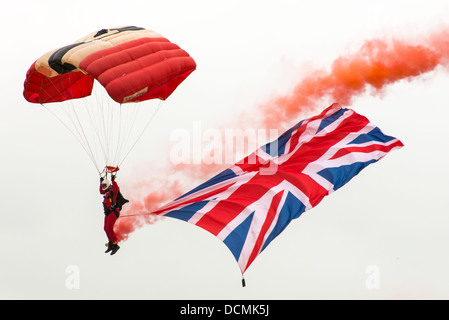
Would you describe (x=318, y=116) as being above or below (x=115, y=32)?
below

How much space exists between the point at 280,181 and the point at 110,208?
3640 mm

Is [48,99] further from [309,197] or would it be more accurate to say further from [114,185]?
[309,197]

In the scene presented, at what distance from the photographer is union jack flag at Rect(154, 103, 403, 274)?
15.2 metres

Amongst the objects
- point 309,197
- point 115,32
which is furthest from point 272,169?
point 115,32

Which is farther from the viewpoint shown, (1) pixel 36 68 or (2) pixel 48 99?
(2) pixel 48 99

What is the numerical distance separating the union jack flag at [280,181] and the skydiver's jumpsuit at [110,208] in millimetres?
969

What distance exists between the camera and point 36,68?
1566 cm

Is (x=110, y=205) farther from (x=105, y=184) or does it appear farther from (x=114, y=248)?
(x=114, y=248)

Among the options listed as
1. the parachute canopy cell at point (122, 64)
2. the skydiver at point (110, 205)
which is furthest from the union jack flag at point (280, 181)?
the parachute canopy cell at point (122, 64)

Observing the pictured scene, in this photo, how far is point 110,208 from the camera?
50.9 ft

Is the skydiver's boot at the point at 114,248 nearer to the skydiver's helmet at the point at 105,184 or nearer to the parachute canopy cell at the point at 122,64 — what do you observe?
the skydiver's helmet at the point at 105,184

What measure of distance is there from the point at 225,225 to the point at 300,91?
4616 millimetres

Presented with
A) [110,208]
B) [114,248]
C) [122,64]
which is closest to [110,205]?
[110,208]

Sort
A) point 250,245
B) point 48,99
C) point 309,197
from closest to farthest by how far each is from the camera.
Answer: point 250,245, point 309,197, point 48,99
